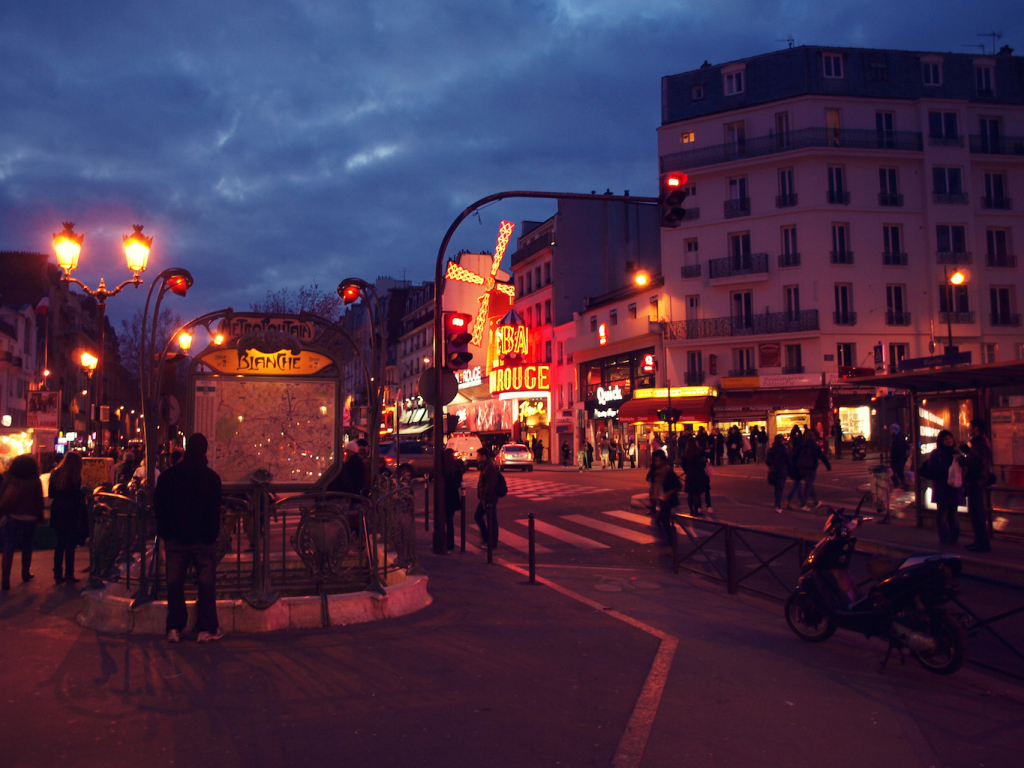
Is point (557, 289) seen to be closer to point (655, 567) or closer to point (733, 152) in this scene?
point (733, 152)

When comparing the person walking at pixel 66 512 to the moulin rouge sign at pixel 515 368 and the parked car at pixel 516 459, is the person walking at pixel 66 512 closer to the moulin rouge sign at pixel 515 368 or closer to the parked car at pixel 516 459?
the parked car at pixel 516 459

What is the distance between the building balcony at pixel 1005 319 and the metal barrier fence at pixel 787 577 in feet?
120

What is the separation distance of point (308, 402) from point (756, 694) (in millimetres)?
5473

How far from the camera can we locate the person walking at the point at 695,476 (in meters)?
18.0

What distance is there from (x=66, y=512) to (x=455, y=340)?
18.5 ft

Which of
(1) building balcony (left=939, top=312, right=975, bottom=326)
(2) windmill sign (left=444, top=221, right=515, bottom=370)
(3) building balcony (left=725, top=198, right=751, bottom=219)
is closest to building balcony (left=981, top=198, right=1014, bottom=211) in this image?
(1) building balcony (left=939, top=312, right=975, bottom=326)

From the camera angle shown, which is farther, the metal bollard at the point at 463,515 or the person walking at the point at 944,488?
the metal bollard at the point at 463,515

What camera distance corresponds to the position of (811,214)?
41250 mm

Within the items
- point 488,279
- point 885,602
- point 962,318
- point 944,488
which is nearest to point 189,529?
point 885,602

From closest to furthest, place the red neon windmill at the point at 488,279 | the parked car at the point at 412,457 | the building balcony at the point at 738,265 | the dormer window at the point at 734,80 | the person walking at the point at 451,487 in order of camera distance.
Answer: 1. the person walking at the point at 451,487
2. the parked car at the point at 412,457
3. the building balcony at the point at 738,265
4. the dormer window at the point at 734,80
5. the red neon windmill at the point at 488,279

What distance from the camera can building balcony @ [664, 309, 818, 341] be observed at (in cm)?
4047

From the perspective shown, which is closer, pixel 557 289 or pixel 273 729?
pixel 273 729

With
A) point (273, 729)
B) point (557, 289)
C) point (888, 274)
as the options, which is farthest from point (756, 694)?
point (557, 289)

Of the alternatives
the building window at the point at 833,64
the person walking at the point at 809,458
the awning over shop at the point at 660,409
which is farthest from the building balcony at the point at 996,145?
the person walking at the point at 809,458
